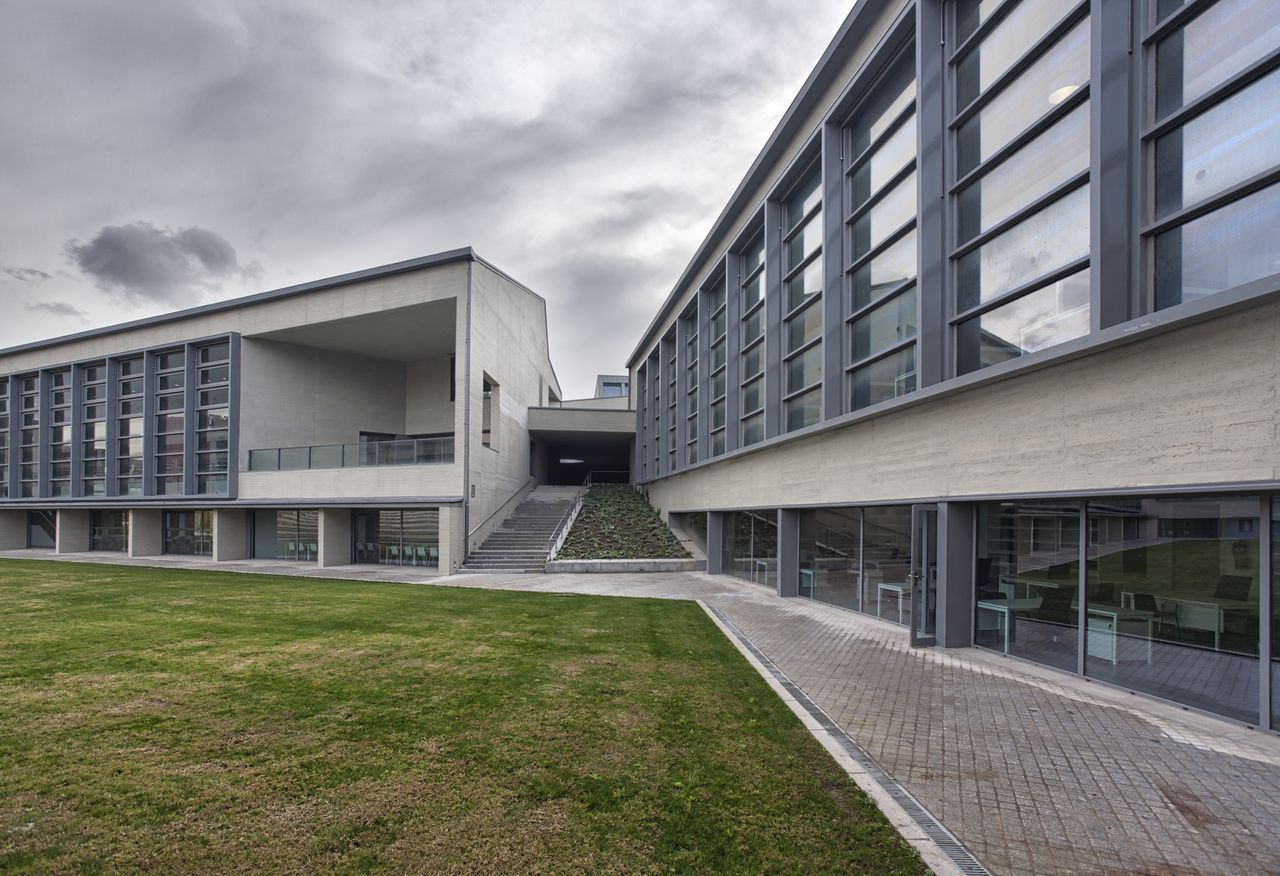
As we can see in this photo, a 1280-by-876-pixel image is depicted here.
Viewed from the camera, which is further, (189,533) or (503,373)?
(189,533)

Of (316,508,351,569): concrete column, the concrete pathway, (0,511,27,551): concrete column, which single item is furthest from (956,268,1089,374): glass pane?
(0,511,27,551): concrete column

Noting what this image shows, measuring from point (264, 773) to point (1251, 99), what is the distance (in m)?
11.5

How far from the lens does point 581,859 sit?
370cm

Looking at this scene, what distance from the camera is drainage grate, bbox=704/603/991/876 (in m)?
3.88

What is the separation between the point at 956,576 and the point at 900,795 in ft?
21.5

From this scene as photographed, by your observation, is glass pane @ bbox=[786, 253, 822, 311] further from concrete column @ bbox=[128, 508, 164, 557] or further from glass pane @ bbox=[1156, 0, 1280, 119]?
concrete column @ bbox=[128, 508, 164, 557]

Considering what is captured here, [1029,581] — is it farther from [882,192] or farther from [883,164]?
[883,164]

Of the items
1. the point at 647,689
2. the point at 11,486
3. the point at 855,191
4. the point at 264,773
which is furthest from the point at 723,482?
the point at 11,486

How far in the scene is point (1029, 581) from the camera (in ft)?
30.3

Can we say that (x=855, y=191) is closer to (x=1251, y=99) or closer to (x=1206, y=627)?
(x=1251, y=99)

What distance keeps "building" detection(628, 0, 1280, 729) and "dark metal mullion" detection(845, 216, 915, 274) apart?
5 centimetres

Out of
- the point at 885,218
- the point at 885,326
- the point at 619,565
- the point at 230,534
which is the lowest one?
the point at 619,565

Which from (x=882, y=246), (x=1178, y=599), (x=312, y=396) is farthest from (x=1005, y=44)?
(x=312, y=396)

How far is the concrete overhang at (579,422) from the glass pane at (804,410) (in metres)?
21.8
